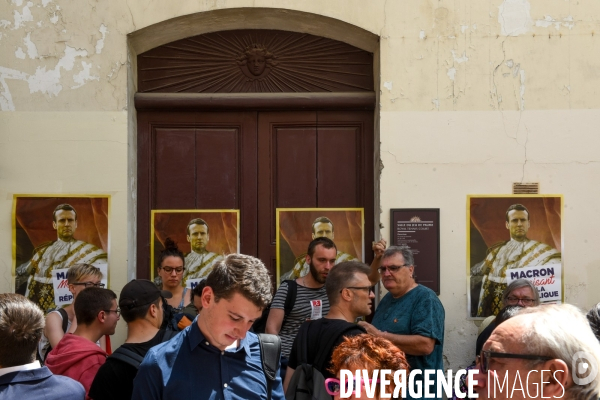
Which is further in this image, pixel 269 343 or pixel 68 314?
pixel 68 314

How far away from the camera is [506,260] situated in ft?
21.1

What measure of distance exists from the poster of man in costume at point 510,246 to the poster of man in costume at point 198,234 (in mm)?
2042

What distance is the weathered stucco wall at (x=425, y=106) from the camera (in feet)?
21.2

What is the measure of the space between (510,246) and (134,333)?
11.4 feet

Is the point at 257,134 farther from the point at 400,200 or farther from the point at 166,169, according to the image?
the point at 400,200

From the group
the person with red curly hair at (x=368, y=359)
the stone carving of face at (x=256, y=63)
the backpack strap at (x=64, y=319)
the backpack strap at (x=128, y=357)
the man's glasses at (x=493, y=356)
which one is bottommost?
the backpack strap at (x=64, y=319)

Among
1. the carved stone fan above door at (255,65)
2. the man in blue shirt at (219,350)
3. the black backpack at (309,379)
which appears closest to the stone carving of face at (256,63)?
the carved stone fan above door at (255,65)

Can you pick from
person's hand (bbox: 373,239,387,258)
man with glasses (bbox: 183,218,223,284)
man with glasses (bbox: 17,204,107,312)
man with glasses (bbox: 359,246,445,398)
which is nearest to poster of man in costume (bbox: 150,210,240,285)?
man with glasses (bbox: 183,218,223,284)

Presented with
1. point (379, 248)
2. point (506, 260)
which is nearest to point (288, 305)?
point (379, 248)

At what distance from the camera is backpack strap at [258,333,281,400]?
3.57 metres

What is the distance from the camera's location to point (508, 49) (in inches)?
258

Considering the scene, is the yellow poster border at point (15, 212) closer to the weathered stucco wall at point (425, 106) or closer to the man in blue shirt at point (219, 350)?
the weathered stucco wall at point (425, 106)

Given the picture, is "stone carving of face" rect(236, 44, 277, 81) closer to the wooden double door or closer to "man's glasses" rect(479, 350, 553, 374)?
the wooden double door

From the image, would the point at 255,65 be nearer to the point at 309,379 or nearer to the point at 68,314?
the point at 68,314
